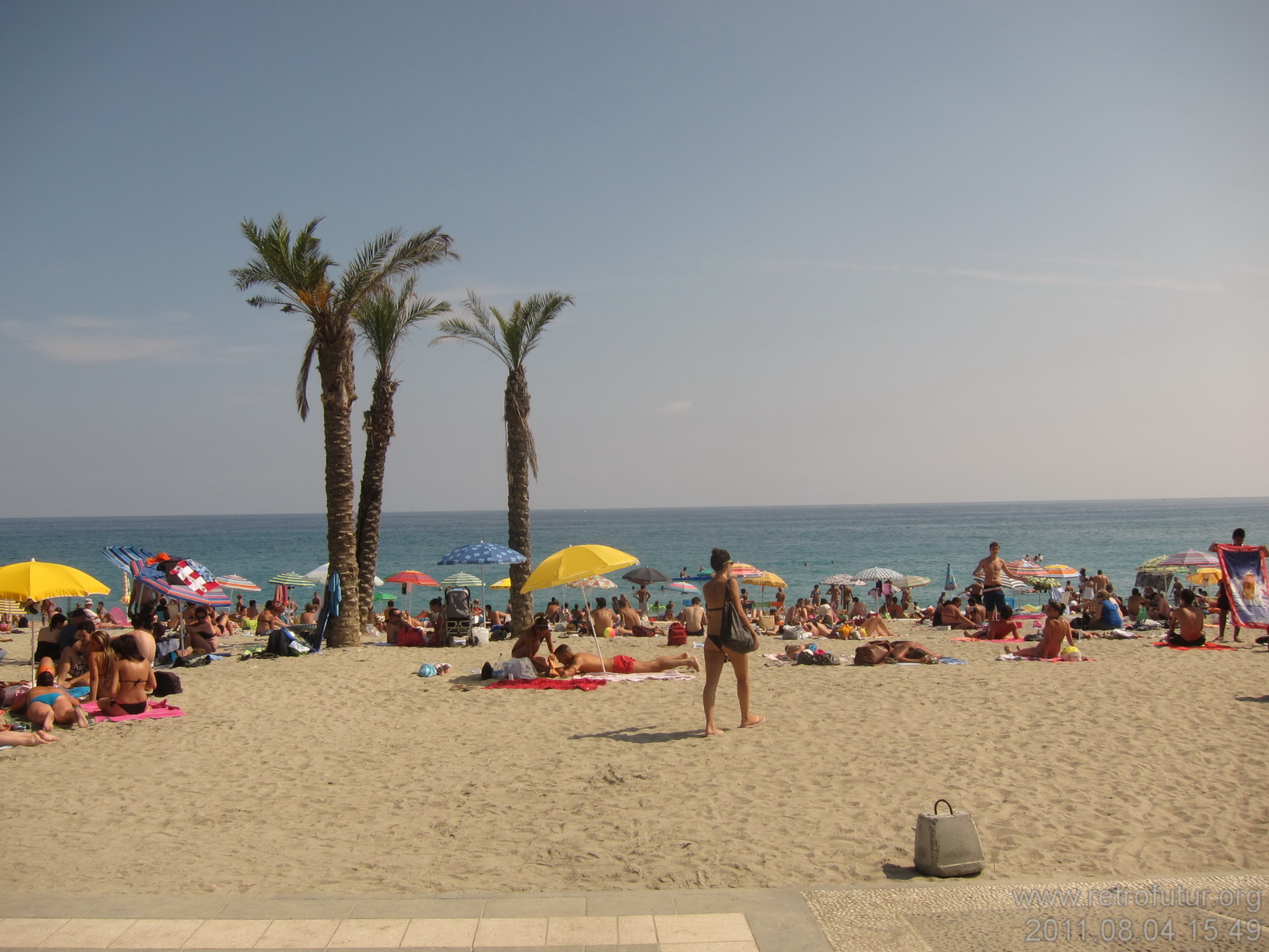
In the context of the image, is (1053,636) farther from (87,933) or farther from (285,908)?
(87,933)

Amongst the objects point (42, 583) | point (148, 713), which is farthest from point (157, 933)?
point (42, 583)

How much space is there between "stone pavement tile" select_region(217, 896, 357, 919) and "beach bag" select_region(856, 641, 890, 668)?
8.82 m

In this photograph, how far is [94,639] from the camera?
930 centimetres

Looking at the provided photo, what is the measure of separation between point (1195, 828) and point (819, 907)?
2.73 m

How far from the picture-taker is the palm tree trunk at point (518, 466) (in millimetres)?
16969

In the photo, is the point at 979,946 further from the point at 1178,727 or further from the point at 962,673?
the point at 962,673

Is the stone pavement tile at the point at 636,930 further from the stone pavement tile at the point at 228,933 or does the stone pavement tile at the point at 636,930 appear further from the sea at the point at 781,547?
the sea at the point at 781,547

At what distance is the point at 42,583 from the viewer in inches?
Result: 379

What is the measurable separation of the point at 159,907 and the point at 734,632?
4.52 meters

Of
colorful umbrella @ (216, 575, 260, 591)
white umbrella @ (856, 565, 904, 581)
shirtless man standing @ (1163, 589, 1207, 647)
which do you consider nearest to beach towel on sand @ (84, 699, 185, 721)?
colorful umbrella @ (216, 575, 260, 591)

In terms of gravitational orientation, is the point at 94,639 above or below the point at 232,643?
above

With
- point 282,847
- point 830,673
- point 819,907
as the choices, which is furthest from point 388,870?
point 830,673

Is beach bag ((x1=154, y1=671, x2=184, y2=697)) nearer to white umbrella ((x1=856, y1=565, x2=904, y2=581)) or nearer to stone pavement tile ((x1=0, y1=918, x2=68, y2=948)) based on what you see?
stone pavement tile ((x1=0, y1=918, x2=68, y2=948))

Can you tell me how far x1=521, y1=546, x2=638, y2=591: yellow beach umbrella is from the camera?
10.5 m
